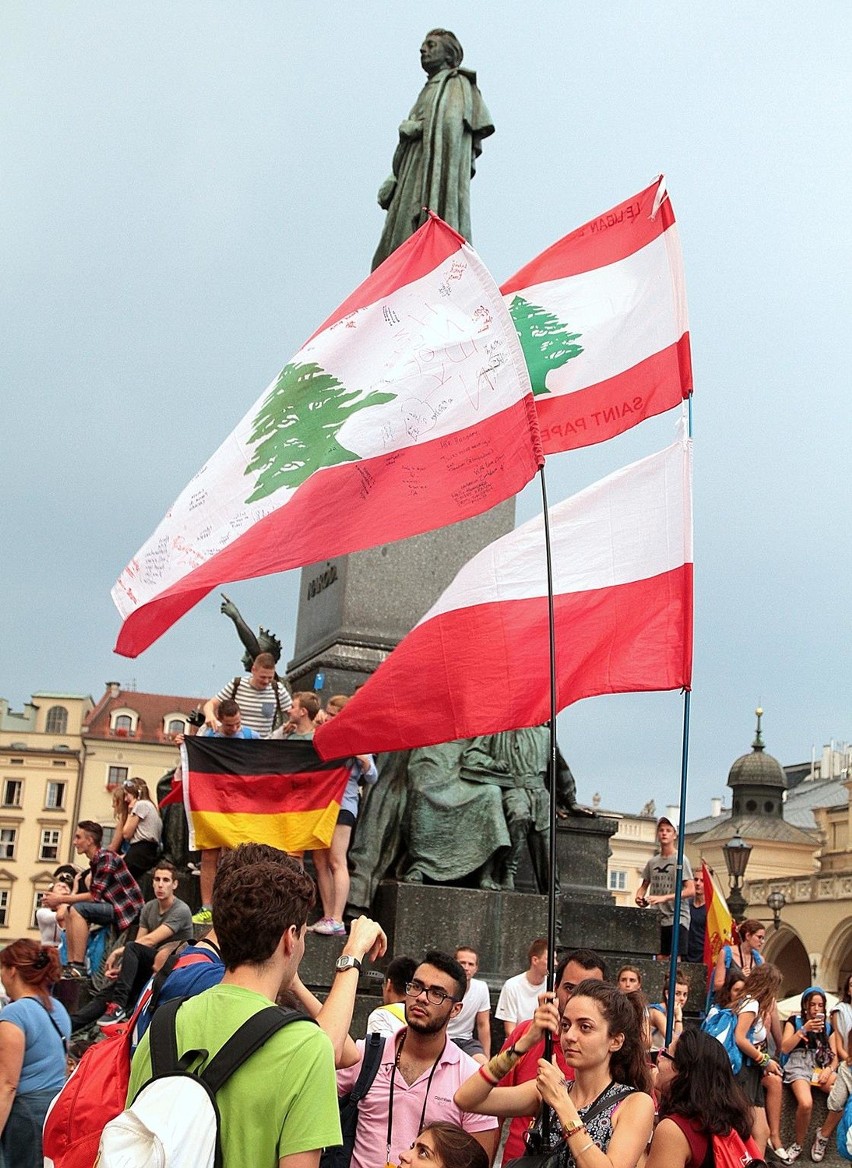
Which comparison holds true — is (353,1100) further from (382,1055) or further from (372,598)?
(372,598)

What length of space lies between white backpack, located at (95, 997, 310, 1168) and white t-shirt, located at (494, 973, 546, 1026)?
202 inches

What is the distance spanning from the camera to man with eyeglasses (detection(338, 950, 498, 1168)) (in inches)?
166

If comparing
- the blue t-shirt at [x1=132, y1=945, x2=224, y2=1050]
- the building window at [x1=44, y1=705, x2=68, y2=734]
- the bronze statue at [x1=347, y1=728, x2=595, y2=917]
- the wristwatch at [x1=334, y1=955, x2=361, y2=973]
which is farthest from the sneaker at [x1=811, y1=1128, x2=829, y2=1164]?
the building window at [x1=44, y1=705, x2=68, y2=734]

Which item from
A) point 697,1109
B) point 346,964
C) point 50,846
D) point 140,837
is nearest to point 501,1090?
point 697,1109

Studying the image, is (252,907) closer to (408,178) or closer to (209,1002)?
(209,1002)

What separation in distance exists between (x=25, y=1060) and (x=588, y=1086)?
2.23 m

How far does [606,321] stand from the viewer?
→ 23.6 ft

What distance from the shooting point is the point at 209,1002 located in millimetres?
2938

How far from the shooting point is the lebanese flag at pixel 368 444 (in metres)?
6.16

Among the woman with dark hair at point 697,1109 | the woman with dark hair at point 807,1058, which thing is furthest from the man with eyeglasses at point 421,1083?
the woman with dark hair at point 807,1058

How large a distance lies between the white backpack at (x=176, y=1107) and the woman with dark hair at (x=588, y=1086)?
107 centimetres

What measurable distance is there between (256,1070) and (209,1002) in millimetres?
179

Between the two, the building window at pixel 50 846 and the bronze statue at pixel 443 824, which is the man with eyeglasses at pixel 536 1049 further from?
the building window at pixel 50 846

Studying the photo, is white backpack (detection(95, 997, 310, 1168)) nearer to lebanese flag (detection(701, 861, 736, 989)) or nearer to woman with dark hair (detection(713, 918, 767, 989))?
woman with dark hair (detection(713, 918, 767, 989))
